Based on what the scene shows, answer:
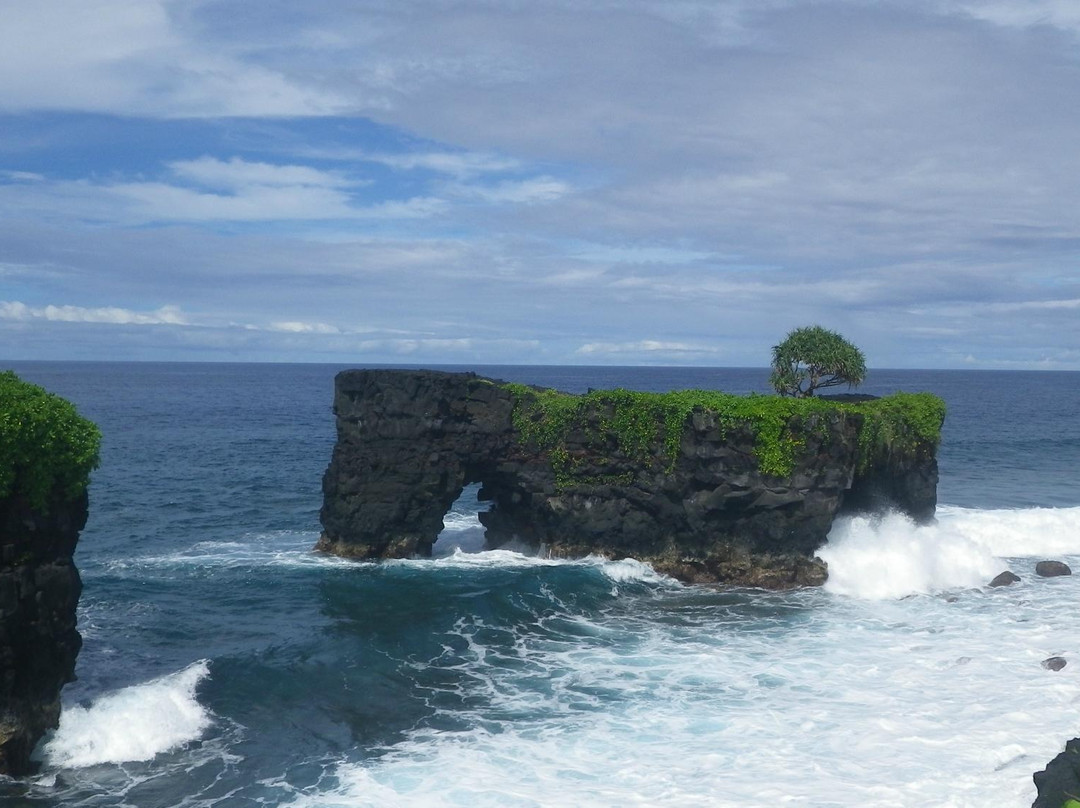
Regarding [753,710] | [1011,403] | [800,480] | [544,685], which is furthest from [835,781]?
[1011,403]

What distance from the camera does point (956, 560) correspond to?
37.4 m

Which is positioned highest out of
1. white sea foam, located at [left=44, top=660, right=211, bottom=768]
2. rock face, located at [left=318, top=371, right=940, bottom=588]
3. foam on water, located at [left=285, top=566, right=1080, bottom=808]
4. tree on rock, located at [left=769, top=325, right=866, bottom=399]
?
tree on rock, located at [left=769, top=325, right=866, bottom=399]

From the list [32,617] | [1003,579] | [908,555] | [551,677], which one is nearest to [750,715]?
[551,677]

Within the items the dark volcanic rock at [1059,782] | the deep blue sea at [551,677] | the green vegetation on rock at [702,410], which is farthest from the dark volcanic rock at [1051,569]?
the dark volcanic rock at [1059,782]

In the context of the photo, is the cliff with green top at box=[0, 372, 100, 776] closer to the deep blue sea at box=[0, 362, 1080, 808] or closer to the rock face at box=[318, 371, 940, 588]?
the deep blue sea at box=[0, 362, 1080, 808]

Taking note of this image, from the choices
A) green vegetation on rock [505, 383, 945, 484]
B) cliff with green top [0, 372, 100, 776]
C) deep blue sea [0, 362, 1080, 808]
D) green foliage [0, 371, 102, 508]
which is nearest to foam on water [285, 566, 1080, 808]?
deep blue sea [0, 362, 1080, 808]

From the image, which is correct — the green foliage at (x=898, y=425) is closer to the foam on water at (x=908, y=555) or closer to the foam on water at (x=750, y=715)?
the foam on water at (x=908, y=555)

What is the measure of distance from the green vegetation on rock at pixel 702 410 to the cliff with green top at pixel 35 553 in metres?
20.3

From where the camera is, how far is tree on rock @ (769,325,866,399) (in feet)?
144

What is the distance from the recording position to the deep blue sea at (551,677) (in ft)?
67.5

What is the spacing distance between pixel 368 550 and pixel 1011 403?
130172 mm

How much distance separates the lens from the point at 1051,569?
37812 mm

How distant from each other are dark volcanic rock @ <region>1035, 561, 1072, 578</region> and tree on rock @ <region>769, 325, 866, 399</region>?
1125 cm

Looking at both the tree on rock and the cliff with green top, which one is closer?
the cliff with green top
